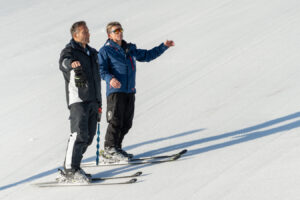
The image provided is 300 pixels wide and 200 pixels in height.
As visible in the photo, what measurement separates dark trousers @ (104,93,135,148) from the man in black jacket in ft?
1.32

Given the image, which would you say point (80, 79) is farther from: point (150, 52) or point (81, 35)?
point (150, 52)

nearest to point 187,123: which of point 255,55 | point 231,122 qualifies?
point 231,122

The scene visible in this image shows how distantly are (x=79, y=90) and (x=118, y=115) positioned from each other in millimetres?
774

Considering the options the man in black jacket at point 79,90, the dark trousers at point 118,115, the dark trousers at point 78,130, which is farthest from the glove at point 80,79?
the dark trousers at point 118,115

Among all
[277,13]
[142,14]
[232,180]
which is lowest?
[232,180]

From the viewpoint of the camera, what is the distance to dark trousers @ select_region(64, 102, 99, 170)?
5.62 meters

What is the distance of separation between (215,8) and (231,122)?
10.4 meters

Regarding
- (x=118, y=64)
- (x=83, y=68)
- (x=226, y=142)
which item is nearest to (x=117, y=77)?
(x=118, y=64)

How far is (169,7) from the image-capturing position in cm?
1914

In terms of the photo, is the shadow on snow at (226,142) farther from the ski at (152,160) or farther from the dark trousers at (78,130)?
the dark trousers at (78,130)

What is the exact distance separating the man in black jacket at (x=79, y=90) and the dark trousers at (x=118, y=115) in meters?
0.40

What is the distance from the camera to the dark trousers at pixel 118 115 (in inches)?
244

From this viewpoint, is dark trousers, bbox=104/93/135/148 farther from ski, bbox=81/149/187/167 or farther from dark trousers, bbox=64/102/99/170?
dark trousers, bbox=64/102/99/170

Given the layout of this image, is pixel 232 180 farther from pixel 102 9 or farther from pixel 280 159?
pixel 102 9
